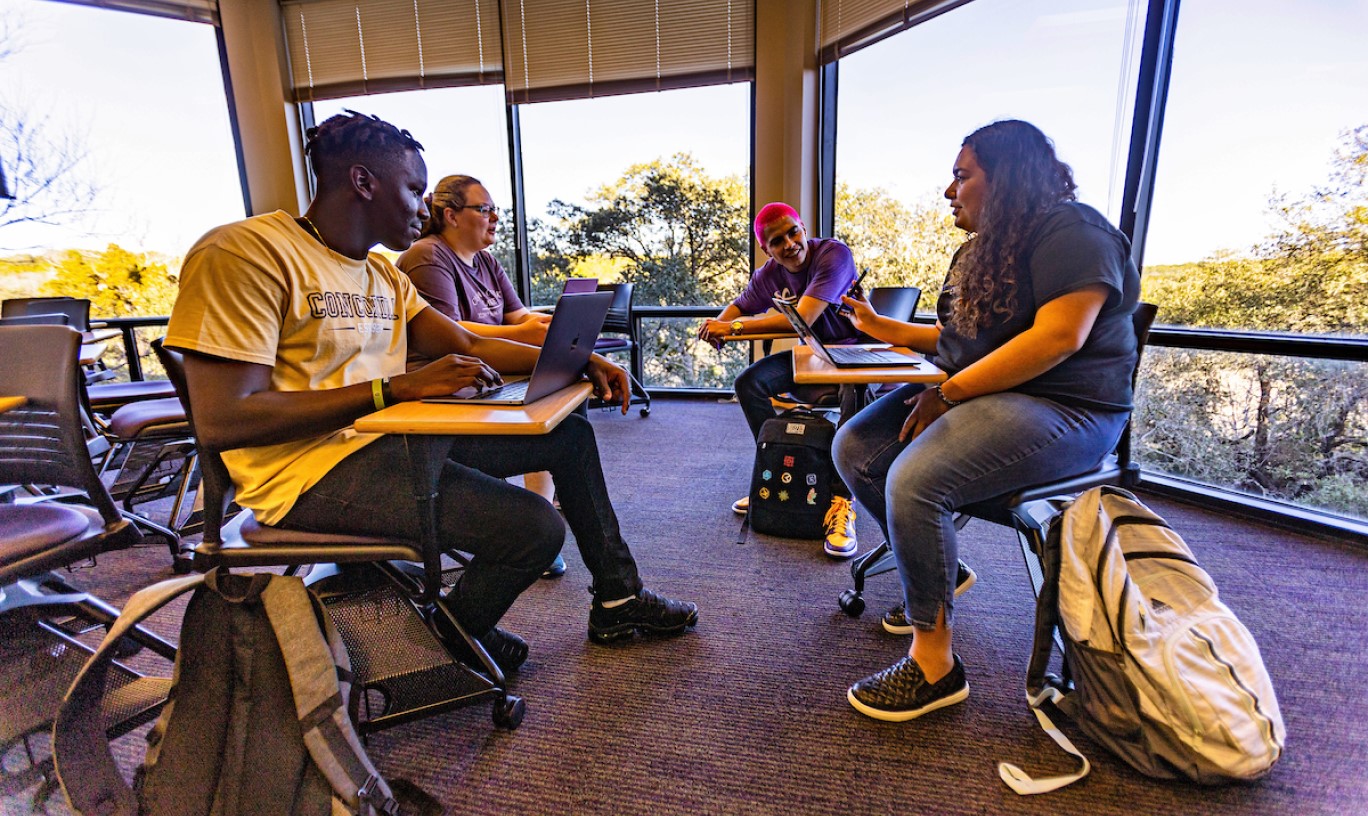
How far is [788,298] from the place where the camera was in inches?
99.1

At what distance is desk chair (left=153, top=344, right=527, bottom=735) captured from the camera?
1.04m

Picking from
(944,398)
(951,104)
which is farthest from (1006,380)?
(951,104)

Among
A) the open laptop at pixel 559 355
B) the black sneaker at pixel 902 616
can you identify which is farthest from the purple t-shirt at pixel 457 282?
the black sneaker at pixel 902 616

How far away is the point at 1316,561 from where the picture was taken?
75.8 inches

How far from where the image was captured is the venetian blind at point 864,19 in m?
2.96

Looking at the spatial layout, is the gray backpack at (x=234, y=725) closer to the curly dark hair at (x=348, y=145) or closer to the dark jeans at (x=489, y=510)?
the dark jeans at (x=489, y=510)

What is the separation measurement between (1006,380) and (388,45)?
463 centimetres

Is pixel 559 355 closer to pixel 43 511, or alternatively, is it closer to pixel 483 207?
pixel 483 207

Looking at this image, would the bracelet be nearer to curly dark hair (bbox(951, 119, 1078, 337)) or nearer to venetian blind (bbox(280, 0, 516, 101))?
curly dark hair (bbox(951, 119, 1078, 337))

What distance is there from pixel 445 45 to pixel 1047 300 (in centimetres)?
429

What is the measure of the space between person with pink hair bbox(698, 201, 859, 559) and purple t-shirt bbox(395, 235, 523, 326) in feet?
2.72

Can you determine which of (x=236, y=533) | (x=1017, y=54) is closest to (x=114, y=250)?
(x=236, y=533)

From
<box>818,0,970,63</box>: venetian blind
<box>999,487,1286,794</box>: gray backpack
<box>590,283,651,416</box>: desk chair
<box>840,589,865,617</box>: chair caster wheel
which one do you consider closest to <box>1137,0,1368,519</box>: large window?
<box>818,0,970,63</box>: venetian blind

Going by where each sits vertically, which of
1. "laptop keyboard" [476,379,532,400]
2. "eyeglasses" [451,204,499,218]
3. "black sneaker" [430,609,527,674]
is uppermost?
"eyeglasses" [451,204,499,218]
